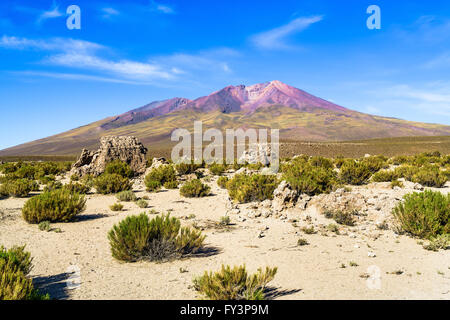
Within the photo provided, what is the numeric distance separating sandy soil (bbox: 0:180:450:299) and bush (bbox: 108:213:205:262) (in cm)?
21

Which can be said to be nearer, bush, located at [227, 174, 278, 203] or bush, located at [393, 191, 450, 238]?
bush, located at [393, 191, 450, 238]

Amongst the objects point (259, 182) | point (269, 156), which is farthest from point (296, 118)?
point (259, 182)

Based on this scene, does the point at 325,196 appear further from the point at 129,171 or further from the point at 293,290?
the point at 129,171

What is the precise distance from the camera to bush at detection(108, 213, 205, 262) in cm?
557

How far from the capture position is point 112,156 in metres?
17.8

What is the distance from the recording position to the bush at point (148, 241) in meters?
5.57

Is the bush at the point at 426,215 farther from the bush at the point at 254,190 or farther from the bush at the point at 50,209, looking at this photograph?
the bush at the point at 50,209

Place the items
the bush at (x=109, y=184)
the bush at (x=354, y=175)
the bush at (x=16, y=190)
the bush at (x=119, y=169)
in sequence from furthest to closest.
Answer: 1. the bush at (x=119, y=169)
2. the bush at (x=354, y=175)
3. the bush at (x=109, y=184)
4. the bush at (x=16, y=190)

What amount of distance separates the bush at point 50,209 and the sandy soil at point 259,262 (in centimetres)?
30

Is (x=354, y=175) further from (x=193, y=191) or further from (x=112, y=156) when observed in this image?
(x=112, y=156)

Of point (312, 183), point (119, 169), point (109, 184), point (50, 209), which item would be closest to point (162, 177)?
point (119, 169)

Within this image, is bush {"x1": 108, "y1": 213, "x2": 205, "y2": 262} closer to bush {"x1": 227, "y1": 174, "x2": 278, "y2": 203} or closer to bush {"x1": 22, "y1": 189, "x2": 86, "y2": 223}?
bush {"x1": 22, "y1": 189, "x2": 86, "y2": 223}

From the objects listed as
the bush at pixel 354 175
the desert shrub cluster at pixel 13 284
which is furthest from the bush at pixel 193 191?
the desert shrub cluster at pixel 13 284

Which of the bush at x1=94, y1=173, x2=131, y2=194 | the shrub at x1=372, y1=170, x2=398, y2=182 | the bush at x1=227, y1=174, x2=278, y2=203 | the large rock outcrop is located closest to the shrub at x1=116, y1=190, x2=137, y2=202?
the bush at x1=94, y1=173, x2=131, y2=194
